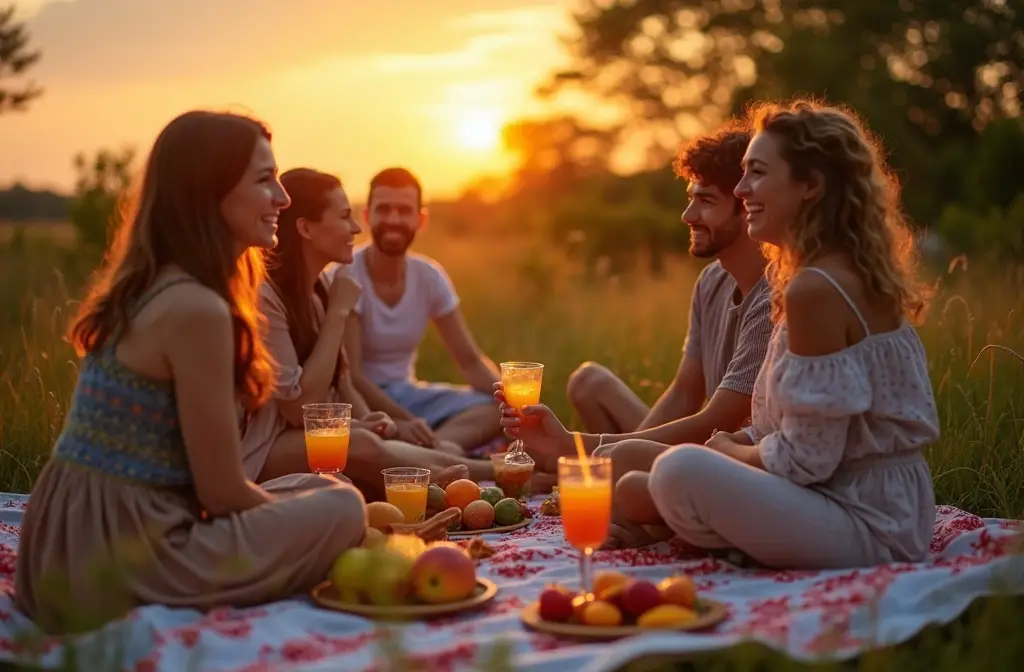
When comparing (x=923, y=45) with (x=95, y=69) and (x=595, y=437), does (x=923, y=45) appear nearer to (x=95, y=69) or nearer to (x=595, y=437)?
(x=95, y=69)

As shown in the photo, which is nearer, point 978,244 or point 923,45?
point 978,244

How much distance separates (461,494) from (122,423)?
1.94 meters

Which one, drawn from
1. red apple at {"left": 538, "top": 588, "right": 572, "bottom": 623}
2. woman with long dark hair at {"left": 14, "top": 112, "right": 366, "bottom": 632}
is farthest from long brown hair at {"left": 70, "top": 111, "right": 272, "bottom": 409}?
red apple at {"left": 538, "top": 588, "right": 572, "bottom": 623}

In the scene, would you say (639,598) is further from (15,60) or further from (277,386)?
(15,60)

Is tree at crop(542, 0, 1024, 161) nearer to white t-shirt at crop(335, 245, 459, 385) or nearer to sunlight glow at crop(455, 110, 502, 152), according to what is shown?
sunlight glow at crop(455, 110, 502, 152)

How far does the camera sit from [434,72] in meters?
16.1

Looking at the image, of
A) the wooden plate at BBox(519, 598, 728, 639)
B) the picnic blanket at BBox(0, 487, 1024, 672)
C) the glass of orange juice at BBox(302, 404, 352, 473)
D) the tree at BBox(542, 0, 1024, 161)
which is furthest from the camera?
the tree at BBox(542, 0, 1024, 161)

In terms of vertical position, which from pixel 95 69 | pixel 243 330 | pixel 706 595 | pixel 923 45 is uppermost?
pixel 923 45

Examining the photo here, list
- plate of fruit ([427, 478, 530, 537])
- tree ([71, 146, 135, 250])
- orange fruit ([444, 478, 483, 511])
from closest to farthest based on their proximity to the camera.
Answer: plate of fruit ([427, 478, 530, 537]), orange fruit ([444, 478, 483, 511]), tree ([71, 146, 135, 250])

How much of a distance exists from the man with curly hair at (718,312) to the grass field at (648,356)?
1140mm

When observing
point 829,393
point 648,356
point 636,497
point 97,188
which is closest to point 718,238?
point 636,497

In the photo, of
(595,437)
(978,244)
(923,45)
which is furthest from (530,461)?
(923,45)

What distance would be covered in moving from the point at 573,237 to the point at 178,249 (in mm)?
5791

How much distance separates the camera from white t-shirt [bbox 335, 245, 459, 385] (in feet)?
23.9
